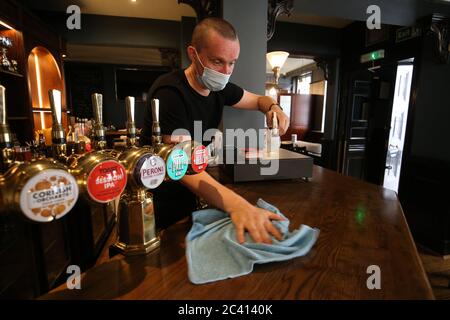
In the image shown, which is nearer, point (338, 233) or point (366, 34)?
point (338, 233)

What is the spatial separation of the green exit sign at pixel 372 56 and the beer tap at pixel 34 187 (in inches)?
152

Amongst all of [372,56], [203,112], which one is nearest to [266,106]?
[203,112]

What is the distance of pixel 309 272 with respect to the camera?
542 millimetres

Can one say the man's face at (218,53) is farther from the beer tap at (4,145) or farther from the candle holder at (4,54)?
the candle holder at (4,54)

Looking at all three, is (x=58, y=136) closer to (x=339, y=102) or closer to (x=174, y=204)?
(x=174, y=204)

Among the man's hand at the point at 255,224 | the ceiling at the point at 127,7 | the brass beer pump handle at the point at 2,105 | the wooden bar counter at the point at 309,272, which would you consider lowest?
the wooden bar counter at the point at 309,272

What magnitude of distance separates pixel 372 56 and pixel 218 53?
3.26 metres

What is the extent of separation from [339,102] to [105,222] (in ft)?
12.7

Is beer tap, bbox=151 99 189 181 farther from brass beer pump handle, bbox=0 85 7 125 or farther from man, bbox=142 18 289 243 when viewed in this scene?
brass beer pump handle, bbox=0 85 7 125

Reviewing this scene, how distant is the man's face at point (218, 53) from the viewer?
3.11 ft

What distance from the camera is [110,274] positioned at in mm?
533

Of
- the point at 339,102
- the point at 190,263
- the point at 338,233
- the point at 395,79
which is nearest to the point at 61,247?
the point at 190,263

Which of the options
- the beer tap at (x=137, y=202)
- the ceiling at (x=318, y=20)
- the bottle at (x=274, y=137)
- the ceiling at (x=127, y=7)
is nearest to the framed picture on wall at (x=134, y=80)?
the ceiling at (x=127, y=7)

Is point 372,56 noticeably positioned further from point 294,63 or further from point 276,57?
point 294,63
